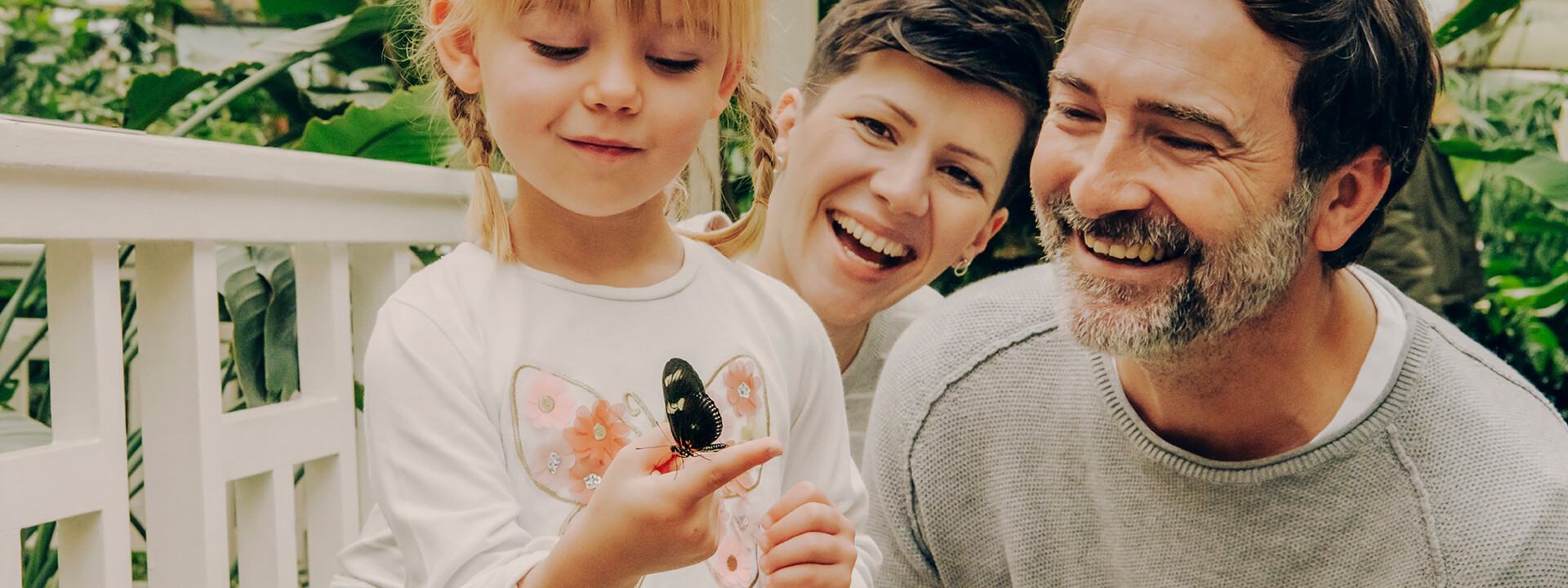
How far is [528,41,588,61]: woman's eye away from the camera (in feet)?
2.84

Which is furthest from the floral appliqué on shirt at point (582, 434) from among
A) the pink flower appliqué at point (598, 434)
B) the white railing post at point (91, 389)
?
the white railing post at point (91, 389)

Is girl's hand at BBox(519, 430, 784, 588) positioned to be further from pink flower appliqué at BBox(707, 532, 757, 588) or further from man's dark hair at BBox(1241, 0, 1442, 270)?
man's dark hair at BBox(1241, 0, 1442, 270)

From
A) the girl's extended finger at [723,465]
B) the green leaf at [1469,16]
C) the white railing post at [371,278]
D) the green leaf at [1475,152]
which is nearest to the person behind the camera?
the girl's extended finger at [723,465]

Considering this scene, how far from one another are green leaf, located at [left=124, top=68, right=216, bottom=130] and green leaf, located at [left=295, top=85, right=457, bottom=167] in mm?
172

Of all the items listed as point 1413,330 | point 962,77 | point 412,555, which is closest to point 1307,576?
point 1413,330

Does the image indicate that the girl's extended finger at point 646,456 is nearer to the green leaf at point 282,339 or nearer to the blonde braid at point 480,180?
the blonde braid at point 480,180

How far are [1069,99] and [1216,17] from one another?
0.64 ft

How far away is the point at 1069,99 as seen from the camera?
1.42 meters

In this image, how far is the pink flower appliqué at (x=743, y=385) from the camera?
97cm

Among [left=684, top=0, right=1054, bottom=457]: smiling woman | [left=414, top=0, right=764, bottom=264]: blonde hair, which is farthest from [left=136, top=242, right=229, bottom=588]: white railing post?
[left=684, top=0, right=1054, bottom=457]: smiling woman

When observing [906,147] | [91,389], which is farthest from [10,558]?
[906,147]

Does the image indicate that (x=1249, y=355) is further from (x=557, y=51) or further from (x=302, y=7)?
(x=302, y=7)

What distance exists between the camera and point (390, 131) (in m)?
1.78

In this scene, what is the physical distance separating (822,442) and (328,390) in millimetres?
726
